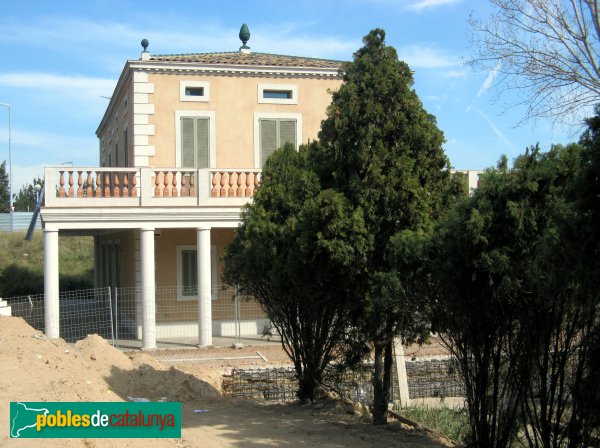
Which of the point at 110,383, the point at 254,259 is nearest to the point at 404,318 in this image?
the point at 254,259

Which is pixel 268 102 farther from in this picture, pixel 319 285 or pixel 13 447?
pixel 13 447

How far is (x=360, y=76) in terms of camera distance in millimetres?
8500

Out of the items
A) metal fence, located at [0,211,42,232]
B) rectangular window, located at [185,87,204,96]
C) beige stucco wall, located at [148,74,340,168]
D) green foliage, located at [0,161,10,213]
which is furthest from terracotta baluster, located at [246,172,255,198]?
green foliage, located at [0,161,10,213]

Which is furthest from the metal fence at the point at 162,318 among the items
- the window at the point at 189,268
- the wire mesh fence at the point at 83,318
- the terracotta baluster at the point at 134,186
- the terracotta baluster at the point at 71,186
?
the terracotta baluster at the point at 71,186

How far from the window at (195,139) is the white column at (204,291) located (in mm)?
2702

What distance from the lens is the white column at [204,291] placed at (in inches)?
680

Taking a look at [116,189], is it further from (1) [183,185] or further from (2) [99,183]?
(1) [183,185]

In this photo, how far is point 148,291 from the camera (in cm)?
1698

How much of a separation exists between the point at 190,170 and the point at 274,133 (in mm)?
3365

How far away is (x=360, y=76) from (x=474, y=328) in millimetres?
3625

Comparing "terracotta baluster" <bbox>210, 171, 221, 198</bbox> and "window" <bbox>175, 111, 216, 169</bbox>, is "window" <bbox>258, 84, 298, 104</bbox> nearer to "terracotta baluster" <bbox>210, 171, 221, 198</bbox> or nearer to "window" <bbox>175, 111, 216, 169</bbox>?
"window" <bbox>175, 111, 216, 169</bbox>

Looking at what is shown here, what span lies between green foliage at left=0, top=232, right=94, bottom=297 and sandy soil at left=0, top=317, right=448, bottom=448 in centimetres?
2035

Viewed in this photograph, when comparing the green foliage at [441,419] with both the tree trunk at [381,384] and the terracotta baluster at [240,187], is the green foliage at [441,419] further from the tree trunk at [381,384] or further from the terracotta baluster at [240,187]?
Answer: the terracotta baluster at [240,187]

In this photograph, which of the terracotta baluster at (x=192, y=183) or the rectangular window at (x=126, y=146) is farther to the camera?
the rectangular window at (x=126, y=146)
